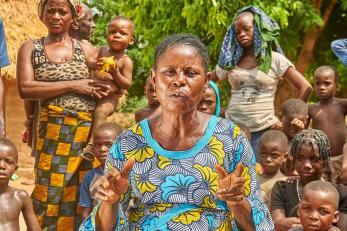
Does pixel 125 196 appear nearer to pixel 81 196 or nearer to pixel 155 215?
pixel 155 215

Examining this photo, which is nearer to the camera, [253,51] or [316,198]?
[316,198]

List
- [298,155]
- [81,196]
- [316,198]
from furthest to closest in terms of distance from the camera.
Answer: [81,196], [298,155], [316,198]

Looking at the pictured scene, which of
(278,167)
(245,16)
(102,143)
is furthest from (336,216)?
(245,16)

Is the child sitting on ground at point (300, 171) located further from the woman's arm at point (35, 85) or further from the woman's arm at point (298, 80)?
the woman's arm at point (35, 85)

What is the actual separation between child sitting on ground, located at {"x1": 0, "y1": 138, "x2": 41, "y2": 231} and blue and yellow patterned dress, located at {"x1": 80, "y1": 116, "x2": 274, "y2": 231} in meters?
1.83

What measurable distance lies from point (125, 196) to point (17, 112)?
32.4ft

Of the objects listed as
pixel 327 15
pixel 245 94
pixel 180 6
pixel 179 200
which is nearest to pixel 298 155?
pixel 245 94

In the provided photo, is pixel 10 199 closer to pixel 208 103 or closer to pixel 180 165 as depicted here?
pixel 208 103

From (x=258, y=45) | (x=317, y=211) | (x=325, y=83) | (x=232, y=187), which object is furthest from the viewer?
(x=325, y=83)

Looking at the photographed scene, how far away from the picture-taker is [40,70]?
203 inches

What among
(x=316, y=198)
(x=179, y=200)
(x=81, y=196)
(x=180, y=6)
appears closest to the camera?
(x=179, y=200)

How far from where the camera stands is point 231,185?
2.73m

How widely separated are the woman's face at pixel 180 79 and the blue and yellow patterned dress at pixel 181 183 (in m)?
0.16

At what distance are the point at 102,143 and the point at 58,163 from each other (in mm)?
331
